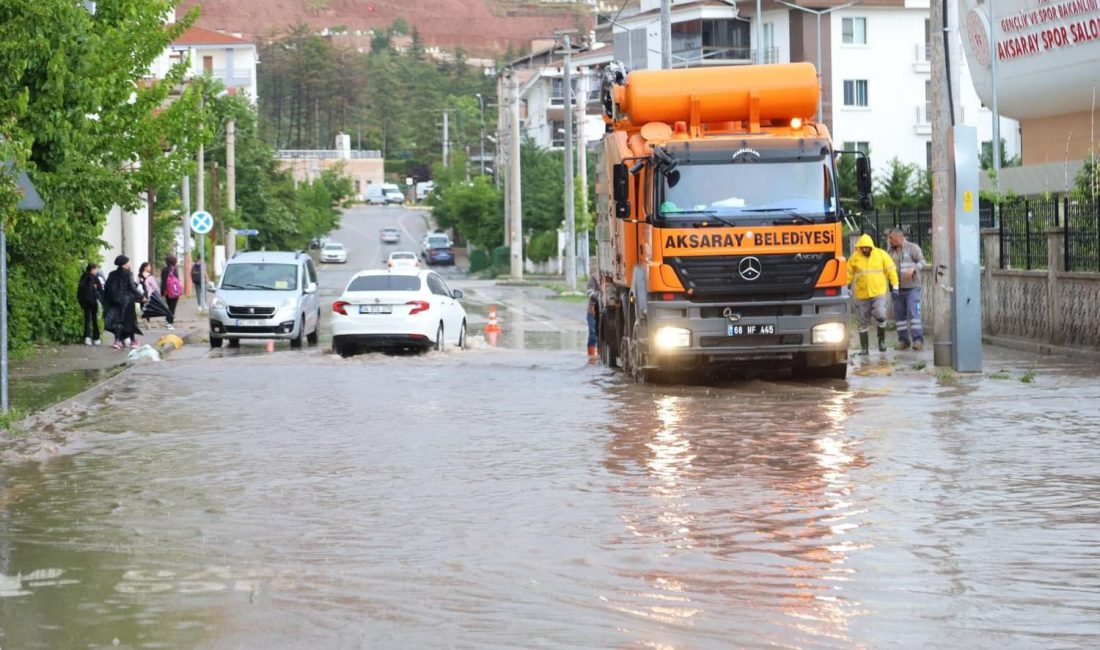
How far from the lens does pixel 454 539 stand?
10.4 metres

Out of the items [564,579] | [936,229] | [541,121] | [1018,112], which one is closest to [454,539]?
[564,579]

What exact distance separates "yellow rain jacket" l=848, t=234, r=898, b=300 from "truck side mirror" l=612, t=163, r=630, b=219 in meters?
5.64

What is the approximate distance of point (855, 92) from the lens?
8044 centimetres

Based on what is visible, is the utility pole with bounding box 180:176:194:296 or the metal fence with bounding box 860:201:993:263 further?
the utility pole with bounding box 180:176:194:296

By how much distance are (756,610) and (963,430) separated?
8.05 meters

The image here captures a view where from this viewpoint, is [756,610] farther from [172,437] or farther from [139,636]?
[172,437]

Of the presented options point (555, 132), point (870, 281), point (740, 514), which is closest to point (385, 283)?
point (870, 281)

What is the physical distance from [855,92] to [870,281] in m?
57.3

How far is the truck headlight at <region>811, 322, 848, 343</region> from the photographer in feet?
65.5

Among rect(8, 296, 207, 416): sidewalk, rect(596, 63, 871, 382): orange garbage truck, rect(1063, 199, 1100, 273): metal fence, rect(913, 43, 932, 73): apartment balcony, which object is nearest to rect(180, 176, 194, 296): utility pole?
rect(8, 296, 207, 416): sidewalk

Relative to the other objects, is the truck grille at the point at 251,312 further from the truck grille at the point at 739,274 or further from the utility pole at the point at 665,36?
the truck grille at the point at 739,274

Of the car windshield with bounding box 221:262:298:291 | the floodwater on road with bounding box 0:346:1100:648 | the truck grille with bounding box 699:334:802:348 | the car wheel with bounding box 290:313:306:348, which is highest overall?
the car windshield with bounding box 221:262:298:291

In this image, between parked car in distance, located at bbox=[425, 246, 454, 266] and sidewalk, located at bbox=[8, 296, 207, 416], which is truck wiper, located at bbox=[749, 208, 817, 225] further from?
parked car in distance, located at bbox=[425, 246, 454, 266]

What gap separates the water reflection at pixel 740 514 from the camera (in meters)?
8.25
